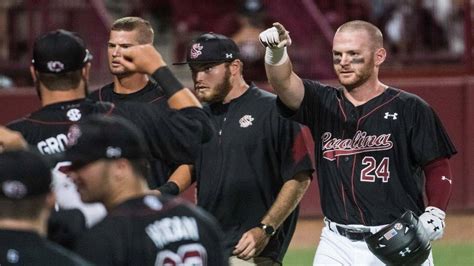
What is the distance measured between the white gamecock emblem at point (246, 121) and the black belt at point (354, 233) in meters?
0.87

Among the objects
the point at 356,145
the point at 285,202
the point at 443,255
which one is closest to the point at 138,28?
the point at 285,202

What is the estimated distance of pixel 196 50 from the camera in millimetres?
7633

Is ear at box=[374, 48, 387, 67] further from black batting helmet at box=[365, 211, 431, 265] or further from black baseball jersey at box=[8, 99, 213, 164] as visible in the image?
black baseball jersey at box=[8, 99, 213, 164]

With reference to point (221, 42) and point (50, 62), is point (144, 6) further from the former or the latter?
point (50, 62)

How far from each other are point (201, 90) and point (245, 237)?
3.22ft

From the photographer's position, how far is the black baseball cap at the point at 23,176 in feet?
13.5

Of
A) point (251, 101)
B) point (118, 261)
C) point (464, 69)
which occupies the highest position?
point (118, 261)

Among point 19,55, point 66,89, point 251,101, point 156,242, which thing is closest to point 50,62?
point 66,89

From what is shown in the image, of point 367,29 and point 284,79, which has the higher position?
point 367,29

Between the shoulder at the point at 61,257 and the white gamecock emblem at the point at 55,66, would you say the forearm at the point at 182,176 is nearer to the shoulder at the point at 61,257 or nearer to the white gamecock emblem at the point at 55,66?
the white gamecock emblem at the point at 55,66

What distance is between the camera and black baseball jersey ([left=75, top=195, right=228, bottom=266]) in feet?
14.4

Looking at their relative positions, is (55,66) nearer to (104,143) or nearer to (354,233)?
(104,143)

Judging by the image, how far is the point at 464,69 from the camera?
49.8ft

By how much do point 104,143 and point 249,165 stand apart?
306 cm
